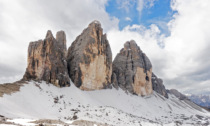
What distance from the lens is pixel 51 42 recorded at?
40.6 metres

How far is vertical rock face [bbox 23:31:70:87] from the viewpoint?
37.8 meters

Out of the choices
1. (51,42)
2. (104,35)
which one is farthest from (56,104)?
(104,35)

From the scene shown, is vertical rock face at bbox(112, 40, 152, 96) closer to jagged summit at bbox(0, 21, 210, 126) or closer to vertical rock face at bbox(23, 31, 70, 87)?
jagged summit at bbox(0, 21, 210, 126)

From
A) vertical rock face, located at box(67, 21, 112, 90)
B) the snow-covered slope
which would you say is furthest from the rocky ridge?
the snow-covered slope

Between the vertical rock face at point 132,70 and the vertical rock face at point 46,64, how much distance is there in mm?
26351

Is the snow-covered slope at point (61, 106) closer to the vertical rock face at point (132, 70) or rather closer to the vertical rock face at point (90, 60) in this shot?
→ the vertical rock face at point (90, 60)

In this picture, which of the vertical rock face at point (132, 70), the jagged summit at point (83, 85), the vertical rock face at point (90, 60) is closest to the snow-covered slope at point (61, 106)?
the jagged summit at point (83, 85)

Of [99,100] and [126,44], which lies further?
[126,44]

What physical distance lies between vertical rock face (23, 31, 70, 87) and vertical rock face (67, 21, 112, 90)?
17.3 ft

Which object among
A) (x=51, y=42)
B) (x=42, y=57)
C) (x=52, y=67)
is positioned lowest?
(x=52, y=67)

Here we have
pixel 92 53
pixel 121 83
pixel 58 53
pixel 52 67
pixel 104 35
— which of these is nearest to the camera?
pixel 52 67

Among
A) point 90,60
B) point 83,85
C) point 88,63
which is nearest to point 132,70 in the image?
point 90,60

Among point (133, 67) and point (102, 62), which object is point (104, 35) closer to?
point (102, 62)

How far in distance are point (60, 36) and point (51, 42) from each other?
18721 mm
